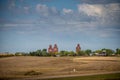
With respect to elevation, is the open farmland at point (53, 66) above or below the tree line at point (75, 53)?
below

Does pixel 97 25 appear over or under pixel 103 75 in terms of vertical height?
over

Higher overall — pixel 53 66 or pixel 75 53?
pixel 75 53

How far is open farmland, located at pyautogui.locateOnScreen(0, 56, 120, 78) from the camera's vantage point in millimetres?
12453

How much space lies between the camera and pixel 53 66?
516 inches

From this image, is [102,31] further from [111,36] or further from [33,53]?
[33,53]

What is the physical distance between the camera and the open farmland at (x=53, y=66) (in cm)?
1245

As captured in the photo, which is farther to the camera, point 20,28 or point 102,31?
point 102,31

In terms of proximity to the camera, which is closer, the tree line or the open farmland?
the open farmland

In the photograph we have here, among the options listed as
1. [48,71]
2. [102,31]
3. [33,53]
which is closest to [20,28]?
[33,53]

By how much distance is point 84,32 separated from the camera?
1373cm

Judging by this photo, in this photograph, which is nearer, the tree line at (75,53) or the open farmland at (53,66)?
the open farmland at (53,66)

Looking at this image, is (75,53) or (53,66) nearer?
(53,66)

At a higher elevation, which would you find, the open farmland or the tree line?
the tree line

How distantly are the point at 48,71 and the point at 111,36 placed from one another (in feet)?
13.0
